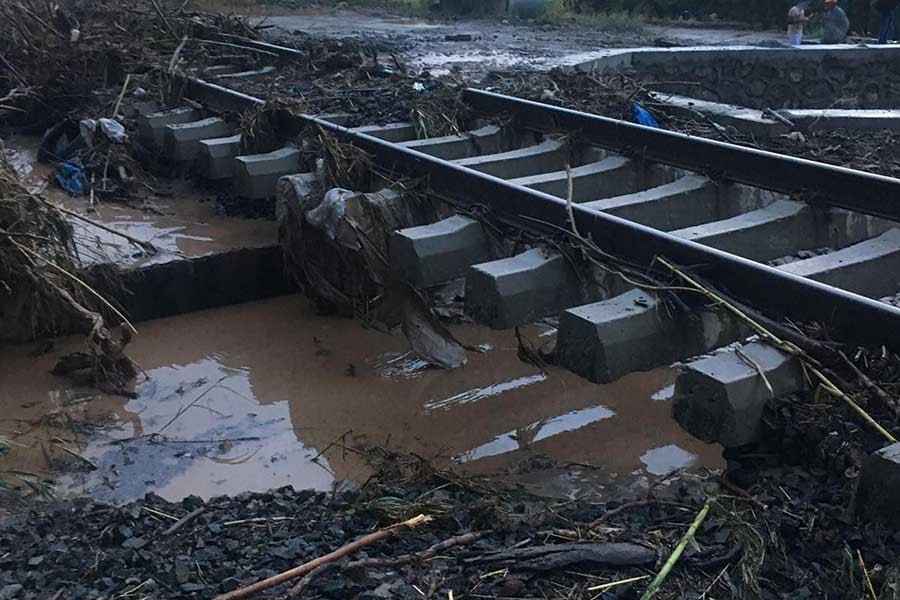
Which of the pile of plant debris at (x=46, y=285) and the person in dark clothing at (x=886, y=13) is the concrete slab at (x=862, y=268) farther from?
the person in dark clothing at (x=886, y=13)

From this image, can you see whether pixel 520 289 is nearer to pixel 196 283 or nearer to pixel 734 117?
pixel 196 283

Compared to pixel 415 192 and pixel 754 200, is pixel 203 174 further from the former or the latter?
pixel 754 200

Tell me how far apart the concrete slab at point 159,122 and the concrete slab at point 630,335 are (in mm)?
4157

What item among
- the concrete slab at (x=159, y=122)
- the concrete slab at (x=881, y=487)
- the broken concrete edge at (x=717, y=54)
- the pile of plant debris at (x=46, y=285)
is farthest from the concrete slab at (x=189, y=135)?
the broken concrete edge at (x=717, y=54)

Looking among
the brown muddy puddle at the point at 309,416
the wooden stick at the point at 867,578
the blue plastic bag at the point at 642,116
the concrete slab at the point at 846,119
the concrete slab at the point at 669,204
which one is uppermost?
the blue plastic bag at the point at 642,116

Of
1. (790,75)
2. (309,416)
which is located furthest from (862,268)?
(790,75)

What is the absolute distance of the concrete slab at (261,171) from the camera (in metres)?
5.55

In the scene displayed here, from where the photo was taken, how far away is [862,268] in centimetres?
385

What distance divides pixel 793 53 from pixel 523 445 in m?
9.96

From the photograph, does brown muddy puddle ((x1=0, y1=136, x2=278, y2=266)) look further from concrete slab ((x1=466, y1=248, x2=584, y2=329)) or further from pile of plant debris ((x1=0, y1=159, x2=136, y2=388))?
concrete slab ((x1=466, y1=248, x2=584, y2=329))

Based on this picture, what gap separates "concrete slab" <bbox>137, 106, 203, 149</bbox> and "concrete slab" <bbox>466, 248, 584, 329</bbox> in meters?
3.60

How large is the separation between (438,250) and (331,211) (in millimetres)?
712

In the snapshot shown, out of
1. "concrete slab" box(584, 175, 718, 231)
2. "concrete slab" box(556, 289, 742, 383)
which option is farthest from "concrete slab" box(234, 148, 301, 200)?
"concrete slab" box(556, 289, 742, 383)

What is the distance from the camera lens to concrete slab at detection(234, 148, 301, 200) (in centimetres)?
555
